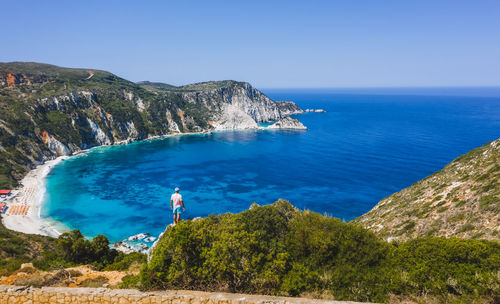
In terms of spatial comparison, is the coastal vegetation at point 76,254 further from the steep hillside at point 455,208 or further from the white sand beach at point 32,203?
the steep hillside at point 455,208

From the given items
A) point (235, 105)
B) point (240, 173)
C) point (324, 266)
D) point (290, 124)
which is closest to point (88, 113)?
point (240, 173)

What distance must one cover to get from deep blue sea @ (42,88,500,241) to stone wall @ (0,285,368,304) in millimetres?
37366

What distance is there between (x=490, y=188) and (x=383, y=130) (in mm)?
124860

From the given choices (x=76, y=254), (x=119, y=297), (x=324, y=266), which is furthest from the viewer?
(x=76, y=254)

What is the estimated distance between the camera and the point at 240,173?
79000mm

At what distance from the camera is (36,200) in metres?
56.4

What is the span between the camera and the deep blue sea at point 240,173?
5381 centimetres

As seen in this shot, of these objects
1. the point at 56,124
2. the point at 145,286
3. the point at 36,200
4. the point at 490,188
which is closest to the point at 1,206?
the point at 36,200

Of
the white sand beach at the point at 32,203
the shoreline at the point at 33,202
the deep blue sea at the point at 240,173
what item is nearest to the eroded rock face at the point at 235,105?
the deep blue sea at the point at 240,173

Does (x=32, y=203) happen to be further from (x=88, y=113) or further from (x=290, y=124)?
(x=290, y=124)

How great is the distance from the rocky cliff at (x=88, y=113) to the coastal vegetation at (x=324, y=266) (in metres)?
71.8

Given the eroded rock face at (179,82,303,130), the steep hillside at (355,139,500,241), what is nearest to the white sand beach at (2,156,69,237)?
the steep hillside at (355,139,500,241)

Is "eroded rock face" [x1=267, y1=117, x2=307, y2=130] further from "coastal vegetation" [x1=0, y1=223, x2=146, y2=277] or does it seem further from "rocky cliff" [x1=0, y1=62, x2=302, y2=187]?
"coastal vegetation" [x1=0, y1=223, x2=146, y2=277]

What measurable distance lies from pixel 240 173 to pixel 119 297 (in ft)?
228
